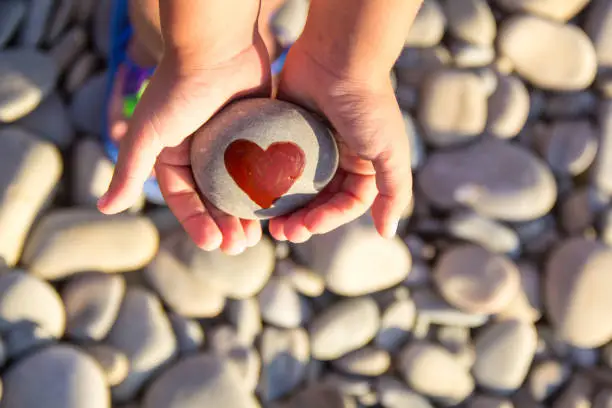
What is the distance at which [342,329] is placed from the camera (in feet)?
4.41

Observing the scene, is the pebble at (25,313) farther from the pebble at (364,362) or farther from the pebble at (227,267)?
the pebble at (364,362)

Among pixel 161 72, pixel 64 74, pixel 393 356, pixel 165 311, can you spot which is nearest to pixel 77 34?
pixel 64 74

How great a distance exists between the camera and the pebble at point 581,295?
4.55 feet

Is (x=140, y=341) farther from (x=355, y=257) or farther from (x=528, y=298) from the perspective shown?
(x=528, y=298)

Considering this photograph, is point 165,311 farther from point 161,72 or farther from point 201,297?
point 161,72

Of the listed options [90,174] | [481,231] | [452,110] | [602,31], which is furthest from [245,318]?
[602,31]

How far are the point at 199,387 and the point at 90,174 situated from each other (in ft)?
1.55

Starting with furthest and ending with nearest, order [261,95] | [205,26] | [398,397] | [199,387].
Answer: [398,397] < [199,387] < [261,95] < [205,26]

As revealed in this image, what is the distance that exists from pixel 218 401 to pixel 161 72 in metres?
0.61

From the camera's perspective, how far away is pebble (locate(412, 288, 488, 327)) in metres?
1.39

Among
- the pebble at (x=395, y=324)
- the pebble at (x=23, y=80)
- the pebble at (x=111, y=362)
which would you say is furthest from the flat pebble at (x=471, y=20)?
the pebble at (x=111, y=362)

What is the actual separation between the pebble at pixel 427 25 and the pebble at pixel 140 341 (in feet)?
2.69

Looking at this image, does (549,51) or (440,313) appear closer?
(440,313)

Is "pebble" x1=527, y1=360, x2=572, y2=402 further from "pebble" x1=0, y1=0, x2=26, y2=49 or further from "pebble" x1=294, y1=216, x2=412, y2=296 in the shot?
"pebble" x1=0, y1=0, x2=26, y2=49
